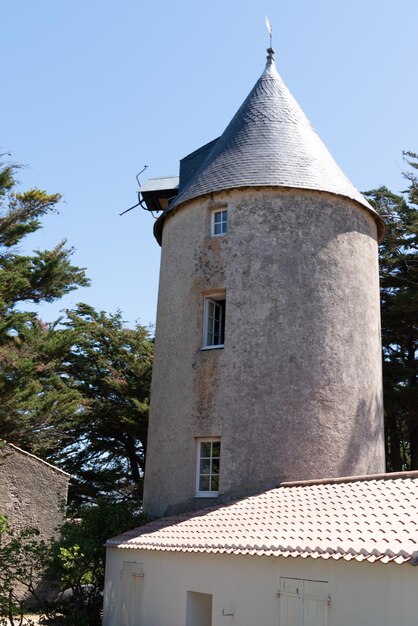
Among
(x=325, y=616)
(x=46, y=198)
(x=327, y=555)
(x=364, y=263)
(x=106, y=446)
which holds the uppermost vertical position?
(x=46, y=198)

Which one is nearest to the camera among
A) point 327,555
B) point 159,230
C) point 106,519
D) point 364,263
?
point 327,555

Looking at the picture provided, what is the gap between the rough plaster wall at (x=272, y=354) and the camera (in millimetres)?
16359

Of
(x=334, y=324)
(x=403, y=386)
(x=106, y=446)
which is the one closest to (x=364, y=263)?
(x=334, y=324)

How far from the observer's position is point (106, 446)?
1258 inches

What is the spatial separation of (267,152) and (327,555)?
1148 centimetres

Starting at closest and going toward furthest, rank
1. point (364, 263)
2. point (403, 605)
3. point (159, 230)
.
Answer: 1. point (403, 605)
2. point (364, 263)
3. point (159, 230)

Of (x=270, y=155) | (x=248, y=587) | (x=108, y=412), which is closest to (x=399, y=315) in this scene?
(x=270, y=155)

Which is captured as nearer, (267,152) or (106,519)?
(106,519)

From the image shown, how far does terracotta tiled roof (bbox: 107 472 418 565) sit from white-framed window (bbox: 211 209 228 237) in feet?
21.4

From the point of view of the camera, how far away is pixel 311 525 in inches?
459

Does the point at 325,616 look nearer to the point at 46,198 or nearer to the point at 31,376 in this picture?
the point at 31,376

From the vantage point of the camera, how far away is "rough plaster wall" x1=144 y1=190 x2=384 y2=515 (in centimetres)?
1636

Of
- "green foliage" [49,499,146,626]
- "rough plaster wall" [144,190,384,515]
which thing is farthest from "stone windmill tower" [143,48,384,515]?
"green foliage" [49,499,146,626]

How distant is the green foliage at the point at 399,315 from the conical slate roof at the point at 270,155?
6.61m
